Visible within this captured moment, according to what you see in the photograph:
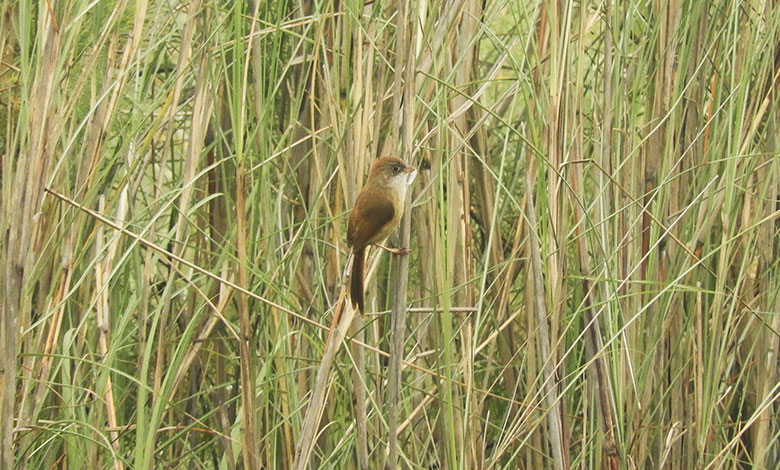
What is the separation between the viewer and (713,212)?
1.95 metres

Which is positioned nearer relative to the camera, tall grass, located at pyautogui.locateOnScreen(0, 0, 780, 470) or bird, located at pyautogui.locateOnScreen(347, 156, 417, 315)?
tall grass, located at pyautogui.locateOnScreen(0, 0, 780, 470)

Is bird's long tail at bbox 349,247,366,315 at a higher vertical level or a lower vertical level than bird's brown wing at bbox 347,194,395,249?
lower

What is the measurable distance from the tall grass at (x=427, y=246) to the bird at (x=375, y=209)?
5 centimetres

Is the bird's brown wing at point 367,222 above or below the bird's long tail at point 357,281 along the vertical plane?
above

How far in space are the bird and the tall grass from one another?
47 millimetres

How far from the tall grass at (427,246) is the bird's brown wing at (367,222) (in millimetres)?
55

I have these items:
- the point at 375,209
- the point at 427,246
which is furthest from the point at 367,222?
the point at 427,246

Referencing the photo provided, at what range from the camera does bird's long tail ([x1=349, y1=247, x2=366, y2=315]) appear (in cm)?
172

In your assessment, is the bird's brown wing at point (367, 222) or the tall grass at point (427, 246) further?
the bird's brown wing at point (367, 222)

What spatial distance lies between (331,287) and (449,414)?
2.06ft

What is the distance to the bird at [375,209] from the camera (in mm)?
1810

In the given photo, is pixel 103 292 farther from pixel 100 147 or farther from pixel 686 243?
pixel 686 243

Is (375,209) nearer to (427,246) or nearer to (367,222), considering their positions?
(367,222)

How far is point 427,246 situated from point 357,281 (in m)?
0.27
